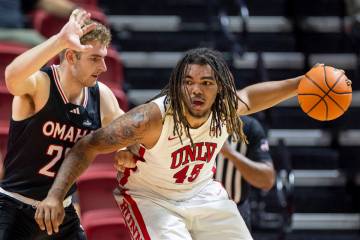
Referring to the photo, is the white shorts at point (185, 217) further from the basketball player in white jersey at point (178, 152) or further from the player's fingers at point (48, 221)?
the player's fingers at point (48, 221)

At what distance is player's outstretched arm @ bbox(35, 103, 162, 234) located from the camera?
4.40 metres

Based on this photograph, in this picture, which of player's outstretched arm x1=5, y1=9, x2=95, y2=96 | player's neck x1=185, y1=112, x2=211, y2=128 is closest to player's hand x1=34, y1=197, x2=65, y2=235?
player's outstretched arm x1=5, y1=9, x2=95, y2=96

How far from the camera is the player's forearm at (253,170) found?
18.6 ft

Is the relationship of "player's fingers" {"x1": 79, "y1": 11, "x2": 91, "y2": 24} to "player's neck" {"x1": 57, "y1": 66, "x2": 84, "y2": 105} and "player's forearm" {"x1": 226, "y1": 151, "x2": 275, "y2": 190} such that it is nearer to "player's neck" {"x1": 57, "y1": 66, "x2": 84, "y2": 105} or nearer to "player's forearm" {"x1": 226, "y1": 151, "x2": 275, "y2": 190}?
"player's neck" {"x1": 57, "y1": 66, "x2": 84, "y2": 105}

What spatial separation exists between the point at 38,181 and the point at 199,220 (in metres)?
0.88

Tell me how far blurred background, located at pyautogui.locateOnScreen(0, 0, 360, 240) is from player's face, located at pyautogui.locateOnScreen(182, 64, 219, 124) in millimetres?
2064

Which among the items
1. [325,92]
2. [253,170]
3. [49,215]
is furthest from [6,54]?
[325,92]

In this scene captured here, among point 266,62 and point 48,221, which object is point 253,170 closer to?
point 48,221

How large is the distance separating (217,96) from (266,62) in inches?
150

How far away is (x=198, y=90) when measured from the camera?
179 inches

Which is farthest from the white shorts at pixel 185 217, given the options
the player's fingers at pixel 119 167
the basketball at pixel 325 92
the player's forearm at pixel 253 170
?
the player's forearm at pixel 253 170

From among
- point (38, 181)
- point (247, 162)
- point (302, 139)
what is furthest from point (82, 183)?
point (302, 139)

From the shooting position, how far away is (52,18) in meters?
7.68

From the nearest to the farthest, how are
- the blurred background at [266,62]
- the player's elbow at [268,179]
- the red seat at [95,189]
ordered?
the player's elbow at [268,179], the red seat at [95,189], the blurred background at [266,62]
